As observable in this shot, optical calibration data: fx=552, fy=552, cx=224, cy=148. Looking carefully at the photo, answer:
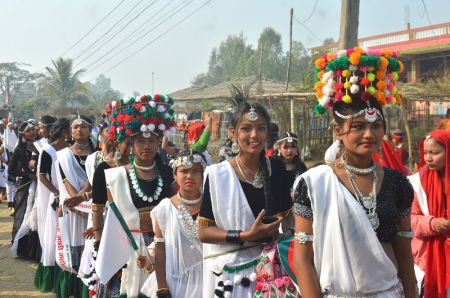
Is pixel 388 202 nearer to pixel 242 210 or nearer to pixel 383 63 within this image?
pixel 383 63

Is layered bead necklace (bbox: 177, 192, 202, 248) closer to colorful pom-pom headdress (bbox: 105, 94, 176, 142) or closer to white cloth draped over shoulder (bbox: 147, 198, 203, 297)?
white cloth draped over shoulder (bbox: 147, 198, 203, 297)

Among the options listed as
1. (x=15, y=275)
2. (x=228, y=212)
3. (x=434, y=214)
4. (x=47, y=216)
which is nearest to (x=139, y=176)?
(x=228, y=212)

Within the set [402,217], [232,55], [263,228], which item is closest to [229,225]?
[263,228]

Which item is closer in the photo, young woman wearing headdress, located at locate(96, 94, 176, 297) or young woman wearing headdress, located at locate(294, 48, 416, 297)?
young woman wearing headdress, located at locate(294, 48, 416, 297)

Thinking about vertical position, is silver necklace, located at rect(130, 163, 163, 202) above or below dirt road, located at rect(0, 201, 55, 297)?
above

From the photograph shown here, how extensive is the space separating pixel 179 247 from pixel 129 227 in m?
0.75

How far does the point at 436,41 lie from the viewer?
20844 millimetres

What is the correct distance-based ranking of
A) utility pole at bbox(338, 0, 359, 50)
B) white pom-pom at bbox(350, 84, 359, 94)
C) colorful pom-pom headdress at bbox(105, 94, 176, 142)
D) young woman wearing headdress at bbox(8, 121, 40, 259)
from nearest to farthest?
white pom-pom at bbox(350, 84, 359, 94)
colorful pom-pom headdress at bbox(105, 94, 176, 142)
young woman wearing headdress at bbox(8, 121, 40, 259)
utility pole at bbox(338, 0, 359, 50)

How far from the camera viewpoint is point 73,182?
665 cm

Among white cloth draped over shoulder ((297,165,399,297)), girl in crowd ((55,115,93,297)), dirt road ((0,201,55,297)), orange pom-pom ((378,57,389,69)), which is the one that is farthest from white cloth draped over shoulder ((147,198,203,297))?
dirt road ((0,201,55,297))

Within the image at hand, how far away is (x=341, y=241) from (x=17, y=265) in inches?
291

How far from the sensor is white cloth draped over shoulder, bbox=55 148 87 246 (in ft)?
21.8

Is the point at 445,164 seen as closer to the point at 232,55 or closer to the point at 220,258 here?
the point at 220,258

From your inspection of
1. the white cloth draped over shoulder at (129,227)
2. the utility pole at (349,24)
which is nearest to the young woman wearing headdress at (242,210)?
the white cloth draped over shoulder at (129,227)
